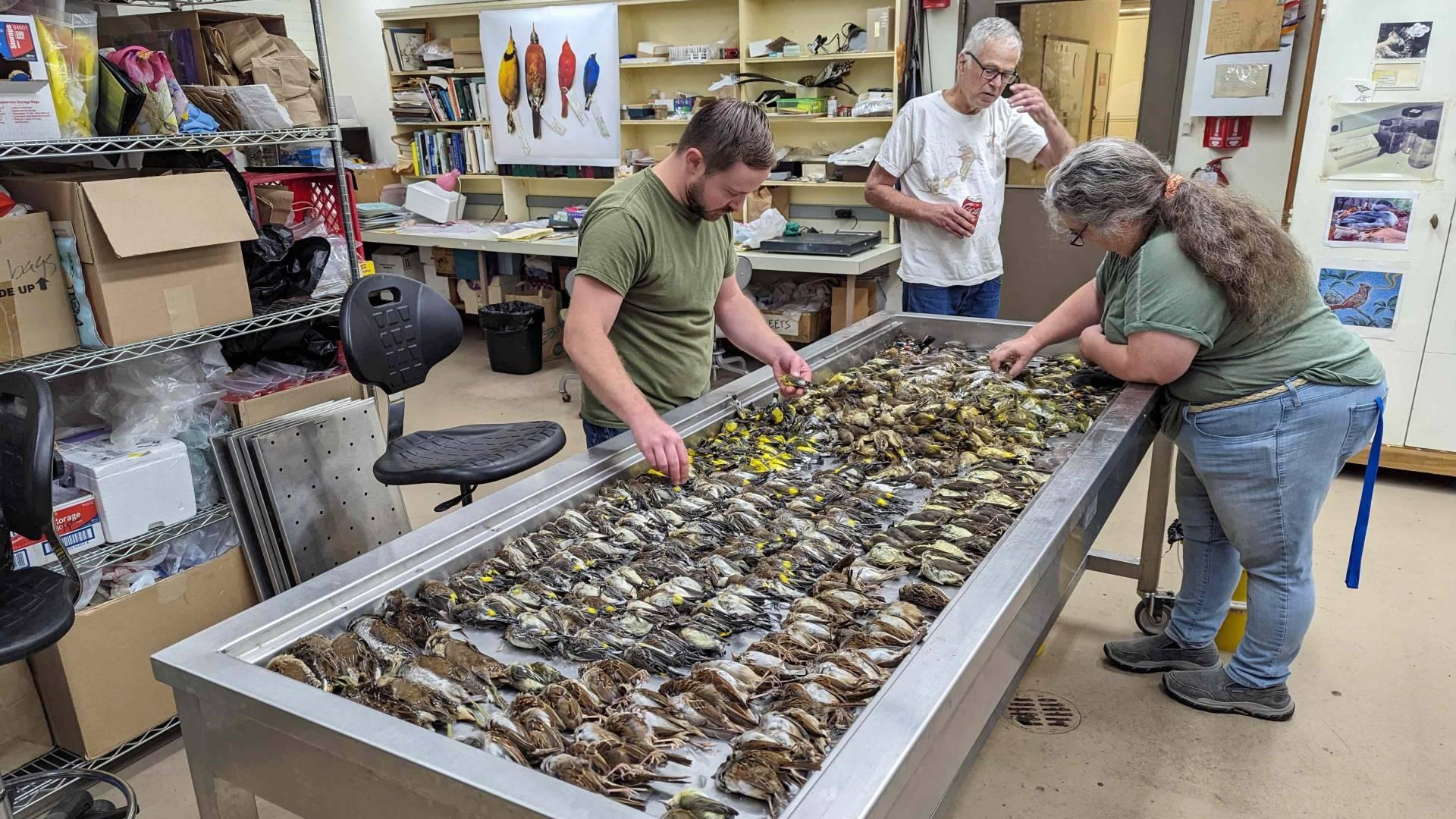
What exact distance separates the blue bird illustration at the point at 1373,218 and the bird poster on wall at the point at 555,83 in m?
4.24

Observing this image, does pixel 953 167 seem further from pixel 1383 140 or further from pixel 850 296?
pixel 1383 140

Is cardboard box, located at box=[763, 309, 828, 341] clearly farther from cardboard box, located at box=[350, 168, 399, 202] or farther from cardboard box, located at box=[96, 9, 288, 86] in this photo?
cardboard box, located at box=[350, 168, 399, 202]

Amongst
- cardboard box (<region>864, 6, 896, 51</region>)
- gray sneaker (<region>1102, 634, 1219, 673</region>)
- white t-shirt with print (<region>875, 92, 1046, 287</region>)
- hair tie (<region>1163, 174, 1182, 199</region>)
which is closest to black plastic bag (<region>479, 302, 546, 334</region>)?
cardboard box (<region>864, 6, 896, 51</region>)

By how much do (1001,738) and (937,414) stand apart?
1009mm

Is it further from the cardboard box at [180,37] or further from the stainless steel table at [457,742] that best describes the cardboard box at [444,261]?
the stainless steel table at [457,742]

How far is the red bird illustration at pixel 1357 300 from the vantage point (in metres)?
4.14

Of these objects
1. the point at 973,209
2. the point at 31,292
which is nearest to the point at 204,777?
the point at 31,292

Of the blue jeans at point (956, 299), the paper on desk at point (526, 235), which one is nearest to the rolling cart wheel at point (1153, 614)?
the blue jeans at point (956, 299)

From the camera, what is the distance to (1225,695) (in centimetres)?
271

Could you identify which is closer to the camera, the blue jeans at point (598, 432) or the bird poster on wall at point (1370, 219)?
the blue jeans at point (598, 432)

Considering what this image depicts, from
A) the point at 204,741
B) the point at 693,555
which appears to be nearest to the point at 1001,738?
the point at 693,555

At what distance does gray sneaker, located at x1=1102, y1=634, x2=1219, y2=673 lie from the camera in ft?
9.37

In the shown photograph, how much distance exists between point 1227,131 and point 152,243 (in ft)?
15.4

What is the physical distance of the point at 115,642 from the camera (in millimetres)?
2514
